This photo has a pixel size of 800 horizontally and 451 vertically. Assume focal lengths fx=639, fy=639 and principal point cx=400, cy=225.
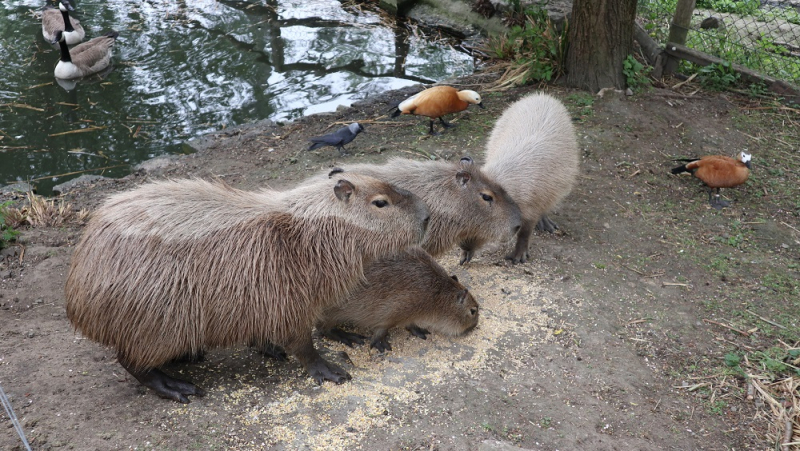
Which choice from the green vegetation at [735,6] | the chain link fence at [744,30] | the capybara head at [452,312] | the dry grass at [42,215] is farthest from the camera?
the green vegetation at [735,6]

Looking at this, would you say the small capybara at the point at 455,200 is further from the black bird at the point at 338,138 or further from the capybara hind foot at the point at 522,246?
the black bird at the point at 338,138

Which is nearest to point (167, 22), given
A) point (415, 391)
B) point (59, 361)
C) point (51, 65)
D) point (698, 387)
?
point (51, 65)

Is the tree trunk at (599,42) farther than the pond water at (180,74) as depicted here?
No

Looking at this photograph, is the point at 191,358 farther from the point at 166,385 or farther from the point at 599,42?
the point at 599,42

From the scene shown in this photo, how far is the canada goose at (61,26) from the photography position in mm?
9016

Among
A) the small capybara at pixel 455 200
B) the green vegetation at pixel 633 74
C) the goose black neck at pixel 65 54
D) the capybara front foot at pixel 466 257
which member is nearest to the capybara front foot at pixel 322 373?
the small capybara at pixel 455 200

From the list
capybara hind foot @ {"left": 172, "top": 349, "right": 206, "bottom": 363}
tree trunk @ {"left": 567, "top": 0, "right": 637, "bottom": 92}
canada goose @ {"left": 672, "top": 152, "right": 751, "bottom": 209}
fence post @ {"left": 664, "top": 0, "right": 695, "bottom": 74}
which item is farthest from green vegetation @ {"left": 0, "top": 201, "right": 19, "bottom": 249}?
fence post @ {"left": 664, "top": 0, "right": 695, "bottom": 74}

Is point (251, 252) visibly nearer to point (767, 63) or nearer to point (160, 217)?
point (160, 217)

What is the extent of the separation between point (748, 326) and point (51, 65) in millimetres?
8816

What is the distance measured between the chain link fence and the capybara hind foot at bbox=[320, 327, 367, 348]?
563 centimetres

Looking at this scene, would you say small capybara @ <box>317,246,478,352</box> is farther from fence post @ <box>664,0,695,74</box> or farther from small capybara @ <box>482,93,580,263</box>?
fence post @ <box>664,0,695,74</box>

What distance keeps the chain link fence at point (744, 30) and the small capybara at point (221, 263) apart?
5624 millimetres

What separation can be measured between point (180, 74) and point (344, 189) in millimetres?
5831

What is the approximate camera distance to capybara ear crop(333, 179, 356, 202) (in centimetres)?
329
